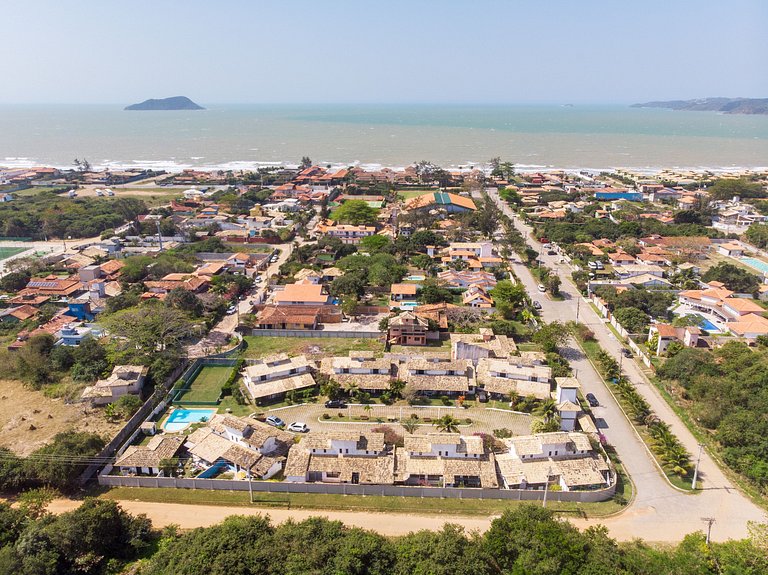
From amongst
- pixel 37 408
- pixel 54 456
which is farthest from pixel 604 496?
pixel 37 408

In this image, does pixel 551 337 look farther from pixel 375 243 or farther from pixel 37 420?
pixel 37 420

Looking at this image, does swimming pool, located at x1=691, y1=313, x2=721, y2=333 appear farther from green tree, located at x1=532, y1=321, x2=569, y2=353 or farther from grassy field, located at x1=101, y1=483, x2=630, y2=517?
grassy field, located at x1=101, y1=483, x2=630, y2=517

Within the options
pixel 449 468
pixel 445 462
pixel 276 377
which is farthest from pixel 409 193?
pixel 449 468

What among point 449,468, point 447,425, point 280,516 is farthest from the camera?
point 447,425

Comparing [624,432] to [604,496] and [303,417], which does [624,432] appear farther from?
[303,417]

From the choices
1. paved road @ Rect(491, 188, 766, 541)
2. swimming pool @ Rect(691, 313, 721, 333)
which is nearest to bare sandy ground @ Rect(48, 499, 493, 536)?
paved road @ Rect(491, 188, 766, 541)

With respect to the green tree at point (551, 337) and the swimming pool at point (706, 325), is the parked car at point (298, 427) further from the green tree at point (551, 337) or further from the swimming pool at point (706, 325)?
the swimming pool at point (706, 325)

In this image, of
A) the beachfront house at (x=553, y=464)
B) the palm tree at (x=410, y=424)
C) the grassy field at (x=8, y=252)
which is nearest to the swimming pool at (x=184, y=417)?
the palm tree at (x=410, y=424)
